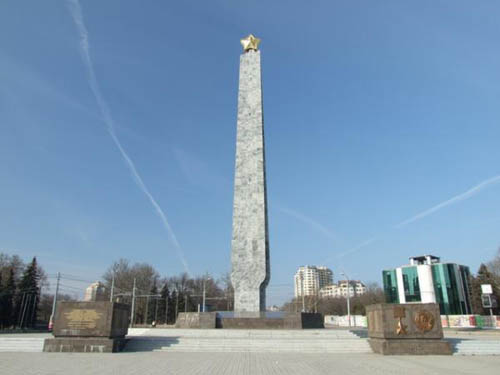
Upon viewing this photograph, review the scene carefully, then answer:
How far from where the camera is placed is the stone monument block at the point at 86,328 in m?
10.8

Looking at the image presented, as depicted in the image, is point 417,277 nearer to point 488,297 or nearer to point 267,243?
point 488,297

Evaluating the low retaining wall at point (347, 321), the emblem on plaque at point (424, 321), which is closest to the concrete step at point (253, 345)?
the emblem on plaque at point (424, 321)

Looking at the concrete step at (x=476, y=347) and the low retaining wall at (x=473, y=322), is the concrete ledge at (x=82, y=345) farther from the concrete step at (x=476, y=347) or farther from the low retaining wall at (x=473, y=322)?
the low retaining wall at (x=473, y=322)

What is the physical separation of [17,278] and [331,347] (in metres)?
40.8

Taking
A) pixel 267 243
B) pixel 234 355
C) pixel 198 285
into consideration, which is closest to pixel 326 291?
pixel 198 285

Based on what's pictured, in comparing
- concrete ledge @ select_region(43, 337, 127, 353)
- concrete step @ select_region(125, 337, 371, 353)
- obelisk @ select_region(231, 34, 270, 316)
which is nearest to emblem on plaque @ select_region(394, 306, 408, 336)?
concrete step @ select_region(125, 337, 371, 353)

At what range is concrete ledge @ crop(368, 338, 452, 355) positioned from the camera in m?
10.6

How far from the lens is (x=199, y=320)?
15789mm

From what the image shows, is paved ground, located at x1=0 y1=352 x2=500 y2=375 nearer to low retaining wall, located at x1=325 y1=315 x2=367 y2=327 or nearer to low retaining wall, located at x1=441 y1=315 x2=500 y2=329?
low retaining wall, located at x1=441 y1=315 x2=500 y2=329

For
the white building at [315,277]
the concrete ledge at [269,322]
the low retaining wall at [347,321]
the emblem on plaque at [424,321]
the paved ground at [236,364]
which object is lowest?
the low retaining wall at [347,321]

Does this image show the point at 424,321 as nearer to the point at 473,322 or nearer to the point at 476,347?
the point at 476,347

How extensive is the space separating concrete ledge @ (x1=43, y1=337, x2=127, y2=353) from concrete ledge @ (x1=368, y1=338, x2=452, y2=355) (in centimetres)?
813

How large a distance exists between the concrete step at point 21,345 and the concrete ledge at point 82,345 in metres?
0.40

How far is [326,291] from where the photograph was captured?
4222 inches
